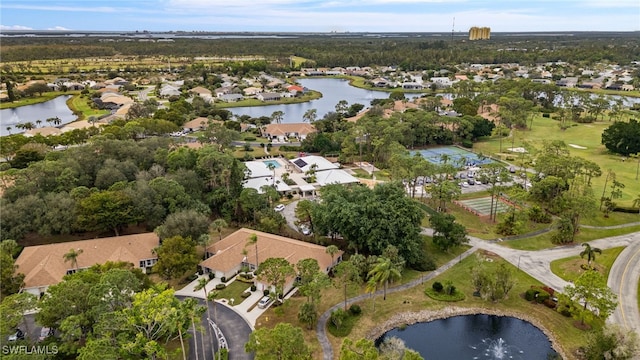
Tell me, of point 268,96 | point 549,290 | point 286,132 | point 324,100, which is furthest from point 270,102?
point 549,290

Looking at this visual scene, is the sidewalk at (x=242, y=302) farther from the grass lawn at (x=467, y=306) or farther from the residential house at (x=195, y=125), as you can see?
the residential house at (x=195, y=125)

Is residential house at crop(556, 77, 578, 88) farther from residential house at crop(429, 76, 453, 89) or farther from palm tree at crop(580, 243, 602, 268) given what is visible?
palm tree at crop(580, 243, 602, 268)

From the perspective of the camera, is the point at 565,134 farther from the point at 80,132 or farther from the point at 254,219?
the point at 80,132

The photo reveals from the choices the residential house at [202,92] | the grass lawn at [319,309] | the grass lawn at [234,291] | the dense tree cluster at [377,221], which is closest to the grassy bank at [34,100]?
the residential house at [202,92]

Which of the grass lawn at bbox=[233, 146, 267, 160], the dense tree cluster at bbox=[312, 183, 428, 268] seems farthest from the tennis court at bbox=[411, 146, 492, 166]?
the dense tree cluster at bbox=[312, 183, 428, 268]

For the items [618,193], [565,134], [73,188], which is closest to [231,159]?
[73,188]
